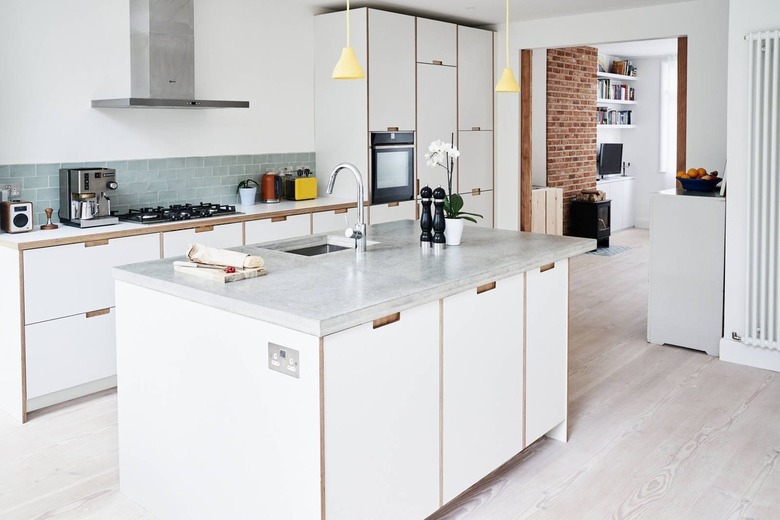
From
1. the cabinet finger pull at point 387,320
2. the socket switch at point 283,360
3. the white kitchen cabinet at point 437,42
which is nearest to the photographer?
the socket switch at point 283,360

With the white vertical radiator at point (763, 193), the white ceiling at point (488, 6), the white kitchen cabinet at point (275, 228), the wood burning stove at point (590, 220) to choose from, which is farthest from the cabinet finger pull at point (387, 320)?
the wood burning stove at point (590, 220)

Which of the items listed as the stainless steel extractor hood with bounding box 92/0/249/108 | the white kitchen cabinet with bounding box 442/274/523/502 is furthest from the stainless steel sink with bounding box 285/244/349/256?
the stainless steel extractor hood with bounding box 92/0/249/108

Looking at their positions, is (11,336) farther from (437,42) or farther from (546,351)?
(437,42)

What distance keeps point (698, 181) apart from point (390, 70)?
251cm

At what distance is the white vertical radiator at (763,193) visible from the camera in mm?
4199

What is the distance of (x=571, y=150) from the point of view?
8.98 m

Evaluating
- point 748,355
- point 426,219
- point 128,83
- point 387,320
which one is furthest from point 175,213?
point 748,355

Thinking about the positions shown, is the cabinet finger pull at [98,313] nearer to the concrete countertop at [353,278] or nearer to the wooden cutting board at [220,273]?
the concrete countertop at [353,278]

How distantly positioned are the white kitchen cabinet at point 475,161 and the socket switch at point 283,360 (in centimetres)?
465

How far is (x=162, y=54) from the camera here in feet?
15.5

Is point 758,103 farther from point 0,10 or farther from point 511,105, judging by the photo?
point 0,10

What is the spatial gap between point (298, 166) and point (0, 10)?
250 centimetres

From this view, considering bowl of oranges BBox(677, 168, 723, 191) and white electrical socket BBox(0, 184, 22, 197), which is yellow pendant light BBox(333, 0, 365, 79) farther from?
bowl of oranges BBox(677, 168, 723, 191)

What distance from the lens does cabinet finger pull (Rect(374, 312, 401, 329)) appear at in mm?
2334
